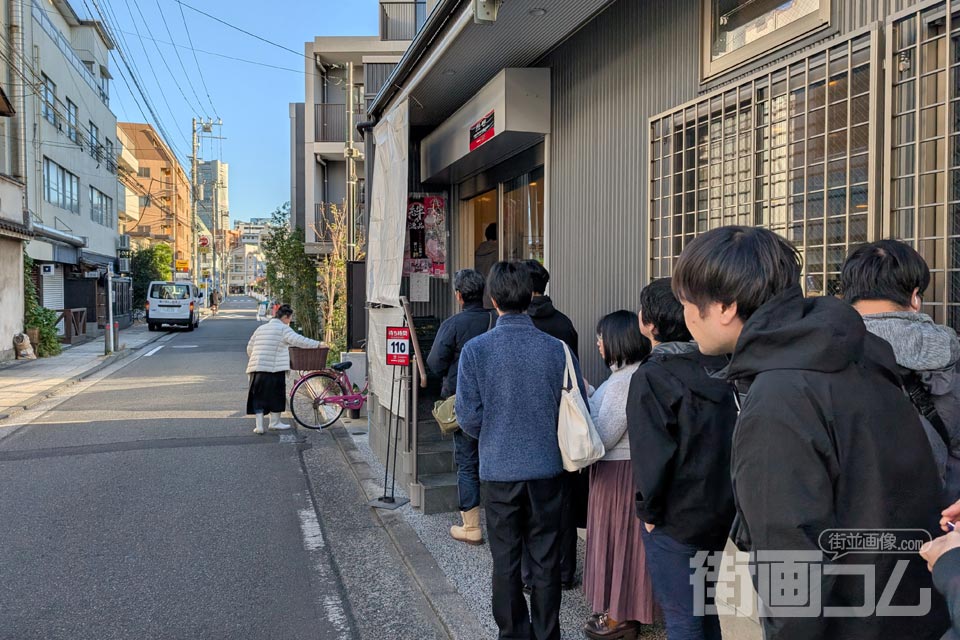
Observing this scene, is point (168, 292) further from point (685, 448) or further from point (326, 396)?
point (685, 448)

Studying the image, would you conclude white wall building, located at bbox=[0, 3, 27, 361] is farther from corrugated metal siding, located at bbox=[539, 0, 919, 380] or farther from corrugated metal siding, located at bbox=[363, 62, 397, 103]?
corrugated metal siding, located at bbox=[539, 0, 919, 380]

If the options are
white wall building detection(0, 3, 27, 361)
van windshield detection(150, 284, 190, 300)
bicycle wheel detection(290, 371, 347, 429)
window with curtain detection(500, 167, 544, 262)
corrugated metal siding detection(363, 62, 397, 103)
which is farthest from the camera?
van windshield detection(150, 284, 190, 300)

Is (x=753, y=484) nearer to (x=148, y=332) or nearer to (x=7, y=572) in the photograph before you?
(x=7, y=572)

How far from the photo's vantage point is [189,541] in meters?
5.14

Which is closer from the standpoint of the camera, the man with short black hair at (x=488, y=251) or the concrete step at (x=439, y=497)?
the concrete step at (x=439, y=497)

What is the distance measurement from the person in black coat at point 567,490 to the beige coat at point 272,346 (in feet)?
18.0

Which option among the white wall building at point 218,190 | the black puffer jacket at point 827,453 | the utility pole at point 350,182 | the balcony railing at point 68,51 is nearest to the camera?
the black puffer jacket at point 827,453


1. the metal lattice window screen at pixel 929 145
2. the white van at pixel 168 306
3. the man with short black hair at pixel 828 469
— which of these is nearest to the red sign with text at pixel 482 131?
the metal lattice window screen at pixel 929 145

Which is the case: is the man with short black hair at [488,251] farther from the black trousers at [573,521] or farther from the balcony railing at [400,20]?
the balcony railing at [400,20]

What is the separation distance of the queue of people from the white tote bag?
7 cm

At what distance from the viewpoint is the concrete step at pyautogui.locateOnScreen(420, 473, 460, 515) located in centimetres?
560

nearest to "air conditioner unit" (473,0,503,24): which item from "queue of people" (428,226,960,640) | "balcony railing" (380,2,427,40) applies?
"queue of people" (428,226,960,640)

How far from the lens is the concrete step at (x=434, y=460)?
5.93 m

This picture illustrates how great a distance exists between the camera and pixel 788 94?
11.9 feet
